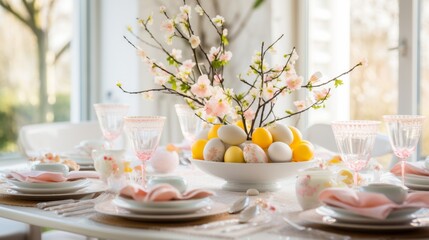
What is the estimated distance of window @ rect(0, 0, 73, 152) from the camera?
12.4ft

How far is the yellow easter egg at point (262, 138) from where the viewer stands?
5.59ft

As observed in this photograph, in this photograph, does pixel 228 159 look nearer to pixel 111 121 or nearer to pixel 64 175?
pixel 64 175

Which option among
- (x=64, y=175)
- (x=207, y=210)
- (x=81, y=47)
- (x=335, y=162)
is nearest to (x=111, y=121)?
(x=64, y=175)

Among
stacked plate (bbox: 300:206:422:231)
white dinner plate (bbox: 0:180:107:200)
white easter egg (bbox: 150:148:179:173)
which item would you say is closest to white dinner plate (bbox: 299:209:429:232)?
stacked plate (bbox: 300:206:422:231)

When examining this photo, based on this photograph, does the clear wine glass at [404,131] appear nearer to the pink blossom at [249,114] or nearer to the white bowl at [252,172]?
the white bowl at [252,172]

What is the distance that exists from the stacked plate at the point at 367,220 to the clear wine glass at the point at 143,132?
551mm

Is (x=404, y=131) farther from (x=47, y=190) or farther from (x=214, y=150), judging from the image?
(x=47, y=190)

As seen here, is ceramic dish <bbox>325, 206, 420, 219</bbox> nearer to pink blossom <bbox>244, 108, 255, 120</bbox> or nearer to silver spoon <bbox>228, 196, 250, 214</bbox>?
silver spoon <bbox>228, 196, 250, 214</bbox>

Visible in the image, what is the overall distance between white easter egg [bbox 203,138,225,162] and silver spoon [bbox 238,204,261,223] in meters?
0.37

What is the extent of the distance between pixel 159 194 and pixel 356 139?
22.0 inches

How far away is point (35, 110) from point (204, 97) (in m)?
2.46

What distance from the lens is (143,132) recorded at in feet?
5.46

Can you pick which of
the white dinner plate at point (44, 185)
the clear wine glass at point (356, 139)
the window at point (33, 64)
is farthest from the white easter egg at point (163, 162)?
the window at point (33, 64)

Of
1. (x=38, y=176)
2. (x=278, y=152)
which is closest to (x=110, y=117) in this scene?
(x=38, y=176)
